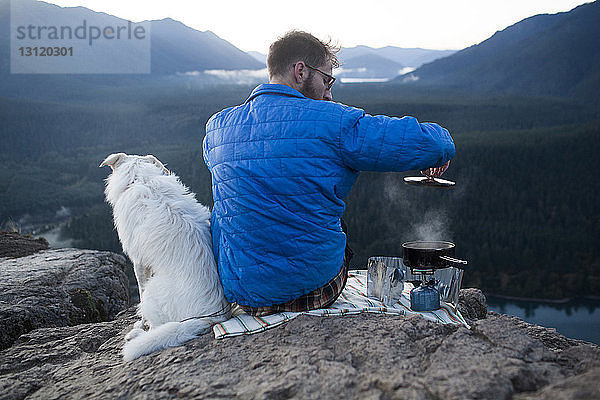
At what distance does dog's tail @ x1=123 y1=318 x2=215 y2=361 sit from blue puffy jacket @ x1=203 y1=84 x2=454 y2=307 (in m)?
0.34

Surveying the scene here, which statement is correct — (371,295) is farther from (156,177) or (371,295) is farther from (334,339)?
(156,177)

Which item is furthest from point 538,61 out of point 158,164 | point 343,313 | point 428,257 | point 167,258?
point 167,258

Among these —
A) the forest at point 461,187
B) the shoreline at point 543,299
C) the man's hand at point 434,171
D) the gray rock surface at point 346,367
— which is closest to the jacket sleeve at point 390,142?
the man's hand at point 434,171

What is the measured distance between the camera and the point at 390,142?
101 inches

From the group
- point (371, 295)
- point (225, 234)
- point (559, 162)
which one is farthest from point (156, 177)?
point (559, 162)

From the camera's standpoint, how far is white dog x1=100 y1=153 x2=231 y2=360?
2.96 m

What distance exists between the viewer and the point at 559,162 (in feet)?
86.5

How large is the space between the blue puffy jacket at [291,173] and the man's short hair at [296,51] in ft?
0.64

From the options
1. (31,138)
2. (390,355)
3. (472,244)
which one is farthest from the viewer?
(31,138)

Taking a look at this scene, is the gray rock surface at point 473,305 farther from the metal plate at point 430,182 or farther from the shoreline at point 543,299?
the shoreline at point 543,299

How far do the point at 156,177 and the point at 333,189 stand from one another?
5.11 ft

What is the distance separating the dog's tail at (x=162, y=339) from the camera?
2.83 m

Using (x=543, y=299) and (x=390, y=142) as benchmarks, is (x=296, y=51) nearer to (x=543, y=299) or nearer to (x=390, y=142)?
(x=390, y=142)

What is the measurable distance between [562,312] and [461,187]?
10.1 meters
